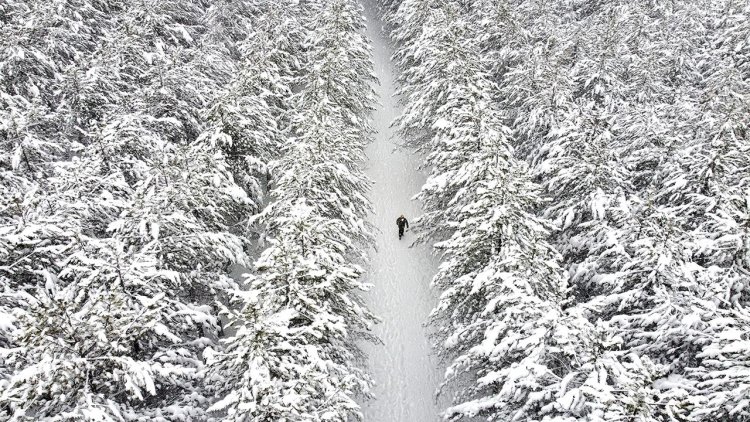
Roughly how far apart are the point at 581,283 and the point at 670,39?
16587 millimetres

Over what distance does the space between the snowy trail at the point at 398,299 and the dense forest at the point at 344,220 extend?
93cm

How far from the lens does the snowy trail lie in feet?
51.8

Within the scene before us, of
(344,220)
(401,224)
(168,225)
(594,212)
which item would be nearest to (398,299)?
(401,224)

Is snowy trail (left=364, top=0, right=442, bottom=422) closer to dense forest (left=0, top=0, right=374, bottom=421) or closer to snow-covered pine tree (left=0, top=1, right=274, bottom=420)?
dense forest (left=0, top=0, right=374, bottom=421)

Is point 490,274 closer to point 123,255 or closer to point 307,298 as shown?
point 307,298

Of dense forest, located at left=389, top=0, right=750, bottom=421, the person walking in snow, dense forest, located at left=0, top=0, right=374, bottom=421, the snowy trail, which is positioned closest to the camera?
dense forest, located at left=0, top=0, right=374, bottom=421

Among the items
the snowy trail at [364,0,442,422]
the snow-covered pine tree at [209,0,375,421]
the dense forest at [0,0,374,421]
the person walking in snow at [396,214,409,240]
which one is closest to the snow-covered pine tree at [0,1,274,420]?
the dense forest at [0,0,374,421]

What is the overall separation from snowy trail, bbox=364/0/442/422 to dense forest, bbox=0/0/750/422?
927 millimetres

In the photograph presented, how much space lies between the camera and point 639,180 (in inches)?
653

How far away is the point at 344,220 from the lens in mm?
17297

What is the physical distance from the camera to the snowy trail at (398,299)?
15773 millimetres

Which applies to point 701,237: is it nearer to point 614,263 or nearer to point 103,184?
point 614,263

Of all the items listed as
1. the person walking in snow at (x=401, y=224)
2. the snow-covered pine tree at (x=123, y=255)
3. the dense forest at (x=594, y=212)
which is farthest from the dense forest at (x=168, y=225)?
the dense forest at (x=594, y=212)

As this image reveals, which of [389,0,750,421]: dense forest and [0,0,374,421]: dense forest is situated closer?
[0,0,374,421]: dense forest
